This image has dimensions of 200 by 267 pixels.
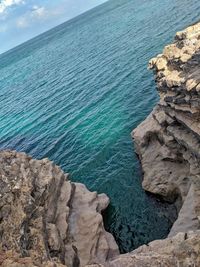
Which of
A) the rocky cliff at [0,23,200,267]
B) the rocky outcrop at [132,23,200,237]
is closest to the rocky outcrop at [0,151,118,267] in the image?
the rocky cliff at [0,23,200,267]

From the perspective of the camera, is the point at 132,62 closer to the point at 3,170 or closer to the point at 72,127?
the point at 72,127

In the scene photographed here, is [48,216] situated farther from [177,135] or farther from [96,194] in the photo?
[177,135]

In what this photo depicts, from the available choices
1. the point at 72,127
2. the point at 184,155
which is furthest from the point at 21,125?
the point at 184,155

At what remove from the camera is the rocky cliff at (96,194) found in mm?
29359

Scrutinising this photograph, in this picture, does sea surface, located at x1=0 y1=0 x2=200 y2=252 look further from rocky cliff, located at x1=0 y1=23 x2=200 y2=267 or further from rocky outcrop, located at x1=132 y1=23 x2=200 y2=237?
rocky cliff, located at x1=0 y1=23 x2=200 y2=267

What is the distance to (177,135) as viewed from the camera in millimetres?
38000

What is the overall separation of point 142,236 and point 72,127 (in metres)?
33.1

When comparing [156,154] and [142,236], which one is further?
[156,154]

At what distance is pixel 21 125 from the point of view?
78.9 meters

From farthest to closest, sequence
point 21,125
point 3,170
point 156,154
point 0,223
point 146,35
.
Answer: point 146,35
point 21,125
point 156,154
point 3,170
point 0,223

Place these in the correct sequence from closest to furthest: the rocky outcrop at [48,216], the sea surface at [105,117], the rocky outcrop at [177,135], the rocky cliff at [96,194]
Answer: the rocky outcrop at [48,216]
the rocky cliff at [96,194]
the rocky outcrop at [177,135]
the sea surface at [105,117]

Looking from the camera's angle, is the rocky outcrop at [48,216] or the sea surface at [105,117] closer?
the rocky outcrop at [48,216]

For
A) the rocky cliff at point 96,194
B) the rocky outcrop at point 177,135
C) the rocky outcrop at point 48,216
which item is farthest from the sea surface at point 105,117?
the rocky outcrop at point 48,216

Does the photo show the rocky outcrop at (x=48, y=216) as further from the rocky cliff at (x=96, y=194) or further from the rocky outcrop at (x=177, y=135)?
the rocky outcrop at (x=177, y=135)
